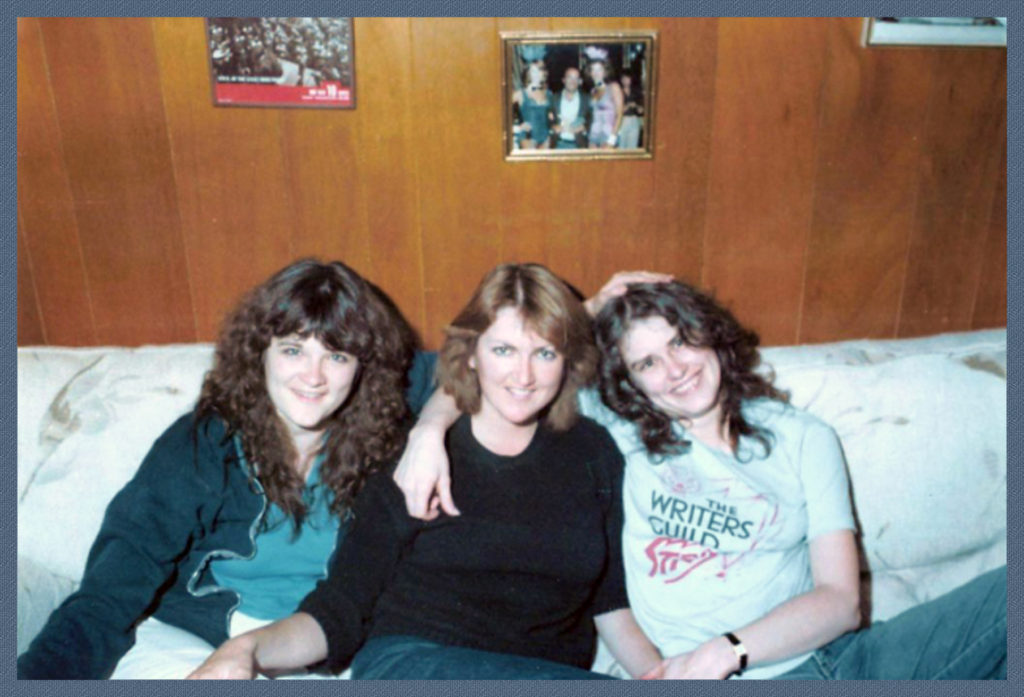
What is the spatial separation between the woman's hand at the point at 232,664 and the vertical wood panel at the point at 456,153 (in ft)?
2.76

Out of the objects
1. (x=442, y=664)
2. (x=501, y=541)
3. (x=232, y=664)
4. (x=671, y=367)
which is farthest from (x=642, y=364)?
(x=232, y=664)

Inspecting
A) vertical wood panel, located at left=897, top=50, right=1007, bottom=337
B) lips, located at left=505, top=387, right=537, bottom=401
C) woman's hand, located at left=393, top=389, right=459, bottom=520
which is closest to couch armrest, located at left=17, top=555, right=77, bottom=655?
woman's hand, located at left=393, top=389, right=459, bottom=520

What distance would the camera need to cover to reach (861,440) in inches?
63.9

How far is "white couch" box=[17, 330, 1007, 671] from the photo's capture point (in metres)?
1.52

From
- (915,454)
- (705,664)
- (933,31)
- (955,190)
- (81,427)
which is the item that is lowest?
(705,664)

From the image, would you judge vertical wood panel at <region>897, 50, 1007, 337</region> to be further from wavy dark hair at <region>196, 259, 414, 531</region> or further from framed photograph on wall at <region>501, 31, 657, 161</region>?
wavy dark hair at <region>196, 259, 414, 531</region>

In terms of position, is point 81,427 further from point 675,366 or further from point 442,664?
point 675,366

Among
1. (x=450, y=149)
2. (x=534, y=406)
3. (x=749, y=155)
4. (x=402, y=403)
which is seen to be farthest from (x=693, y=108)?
(x=402, y=403)

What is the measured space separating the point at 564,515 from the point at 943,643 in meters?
0.69

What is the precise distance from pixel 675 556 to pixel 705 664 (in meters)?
0.20

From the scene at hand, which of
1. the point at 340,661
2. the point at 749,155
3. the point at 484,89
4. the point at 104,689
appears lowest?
the point at 340,661

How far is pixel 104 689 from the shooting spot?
1112mm

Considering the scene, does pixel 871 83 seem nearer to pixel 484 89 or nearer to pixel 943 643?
pixel 484 89

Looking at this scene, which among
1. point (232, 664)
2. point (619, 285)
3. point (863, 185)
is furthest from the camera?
point (863, 185)
